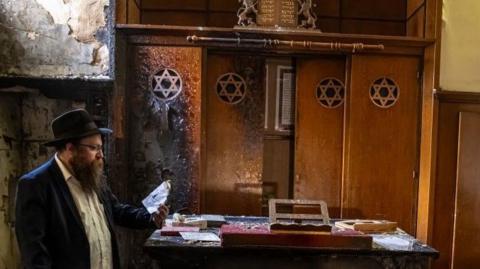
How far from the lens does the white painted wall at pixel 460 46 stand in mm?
3350

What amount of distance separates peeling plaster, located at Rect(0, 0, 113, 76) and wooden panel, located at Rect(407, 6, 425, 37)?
2.34 metres

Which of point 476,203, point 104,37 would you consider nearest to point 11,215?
point 104,37

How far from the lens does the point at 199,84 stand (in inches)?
127

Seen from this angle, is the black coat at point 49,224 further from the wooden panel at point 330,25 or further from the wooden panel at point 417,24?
the wooden panel at point 417,24

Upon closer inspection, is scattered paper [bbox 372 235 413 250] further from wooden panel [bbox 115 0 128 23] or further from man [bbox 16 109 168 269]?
wooden panel [bbox 115 0 128 23]

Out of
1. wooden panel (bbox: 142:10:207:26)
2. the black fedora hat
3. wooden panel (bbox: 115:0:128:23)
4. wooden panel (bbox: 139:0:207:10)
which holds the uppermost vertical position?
wooden panel (bbox: 139:0:207:10)

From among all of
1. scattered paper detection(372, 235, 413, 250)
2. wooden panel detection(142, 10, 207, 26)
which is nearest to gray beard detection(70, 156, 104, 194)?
scattered paper detection(372, 235, 413, 250)

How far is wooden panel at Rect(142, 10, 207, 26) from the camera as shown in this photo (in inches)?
143

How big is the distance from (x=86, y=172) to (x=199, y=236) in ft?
2.40

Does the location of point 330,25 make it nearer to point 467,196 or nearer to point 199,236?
point 467,196

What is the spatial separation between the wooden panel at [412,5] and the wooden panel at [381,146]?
44 centimetres

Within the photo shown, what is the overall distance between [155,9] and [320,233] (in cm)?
231

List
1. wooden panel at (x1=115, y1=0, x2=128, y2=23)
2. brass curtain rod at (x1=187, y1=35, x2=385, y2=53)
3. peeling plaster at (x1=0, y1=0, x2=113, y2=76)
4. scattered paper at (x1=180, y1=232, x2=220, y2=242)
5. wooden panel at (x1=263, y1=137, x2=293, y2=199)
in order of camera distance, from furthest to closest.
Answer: wooden panel at (x1=263, y1=137, x2=293, y2=199) → brass curtain rod at (x1=187, y1=35, x2=385, y2=53) → wooden panel at (x1=115, y1=0, x2=128, y2=23) → peeling plaster at (x1=0, y1=0, x2=113, y2=76) → scattered paper at (x1=180, y1=232, x2=220, y2=242)

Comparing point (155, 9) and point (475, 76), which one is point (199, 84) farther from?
point (475, 76)
